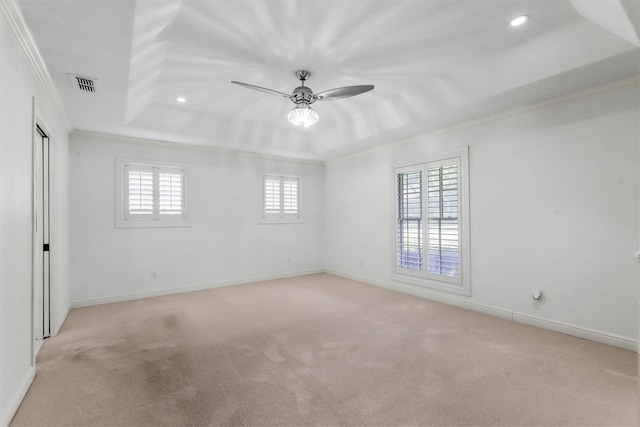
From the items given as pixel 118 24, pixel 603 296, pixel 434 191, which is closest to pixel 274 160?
pixel 434 191

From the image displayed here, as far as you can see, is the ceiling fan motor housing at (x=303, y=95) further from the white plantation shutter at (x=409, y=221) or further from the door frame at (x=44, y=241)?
the door frame at (x=44, y=241)

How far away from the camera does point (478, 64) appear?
3271 millimetres

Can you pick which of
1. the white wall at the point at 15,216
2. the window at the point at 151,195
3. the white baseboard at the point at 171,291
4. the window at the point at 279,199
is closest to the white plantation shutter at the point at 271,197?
the window at the point at 279,199

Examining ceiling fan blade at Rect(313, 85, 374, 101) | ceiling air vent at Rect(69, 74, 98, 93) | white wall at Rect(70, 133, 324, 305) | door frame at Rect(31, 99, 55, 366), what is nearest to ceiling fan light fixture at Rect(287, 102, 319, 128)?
ceiling fan blade at Rect(313, 85, 374, 101)

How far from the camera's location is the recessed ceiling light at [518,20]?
2.51m

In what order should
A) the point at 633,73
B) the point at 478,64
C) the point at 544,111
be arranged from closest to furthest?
the point at 633,73
the point at 478,64
the point at 544,111

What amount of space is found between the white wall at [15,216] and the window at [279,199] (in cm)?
376

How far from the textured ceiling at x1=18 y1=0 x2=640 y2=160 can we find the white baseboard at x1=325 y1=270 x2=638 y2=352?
→ 252cm

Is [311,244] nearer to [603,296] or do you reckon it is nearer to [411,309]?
[411,309]

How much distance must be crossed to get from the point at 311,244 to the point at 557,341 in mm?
4608

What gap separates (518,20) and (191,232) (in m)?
5.21

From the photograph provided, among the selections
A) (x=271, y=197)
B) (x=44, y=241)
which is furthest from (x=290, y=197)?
(x=44, y=241)

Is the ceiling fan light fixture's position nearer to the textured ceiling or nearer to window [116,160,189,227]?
the textured ceiling

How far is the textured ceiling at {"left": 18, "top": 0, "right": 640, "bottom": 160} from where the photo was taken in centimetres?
219
